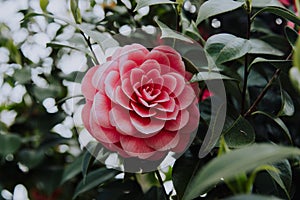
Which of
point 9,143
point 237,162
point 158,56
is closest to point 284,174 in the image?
point 158,56

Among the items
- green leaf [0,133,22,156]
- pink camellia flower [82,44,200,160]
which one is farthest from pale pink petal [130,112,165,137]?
green leaf [0,133,22,156]

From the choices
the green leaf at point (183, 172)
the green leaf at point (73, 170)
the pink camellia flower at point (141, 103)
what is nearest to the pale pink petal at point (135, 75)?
the pink camellia flower at point (141, 103)

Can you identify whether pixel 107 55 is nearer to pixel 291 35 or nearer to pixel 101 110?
pixel 101 110

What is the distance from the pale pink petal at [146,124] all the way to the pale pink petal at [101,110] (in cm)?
2

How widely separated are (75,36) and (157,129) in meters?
0.32

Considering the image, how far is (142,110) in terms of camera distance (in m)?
0.46

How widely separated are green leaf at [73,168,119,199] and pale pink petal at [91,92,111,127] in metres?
0.22

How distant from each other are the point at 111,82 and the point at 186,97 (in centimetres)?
7

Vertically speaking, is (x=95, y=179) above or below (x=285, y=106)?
below

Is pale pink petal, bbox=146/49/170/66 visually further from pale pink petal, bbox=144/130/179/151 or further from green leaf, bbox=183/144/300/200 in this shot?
green leaf, bbox=183/144/300/200

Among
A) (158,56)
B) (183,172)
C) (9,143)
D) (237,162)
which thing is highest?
(237,162)

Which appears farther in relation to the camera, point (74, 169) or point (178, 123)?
point (74, 169)

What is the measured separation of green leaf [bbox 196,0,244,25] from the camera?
0.48m

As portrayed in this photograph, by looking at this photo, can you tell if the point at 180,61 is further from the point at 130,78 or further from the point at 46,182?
the point at 46,182
